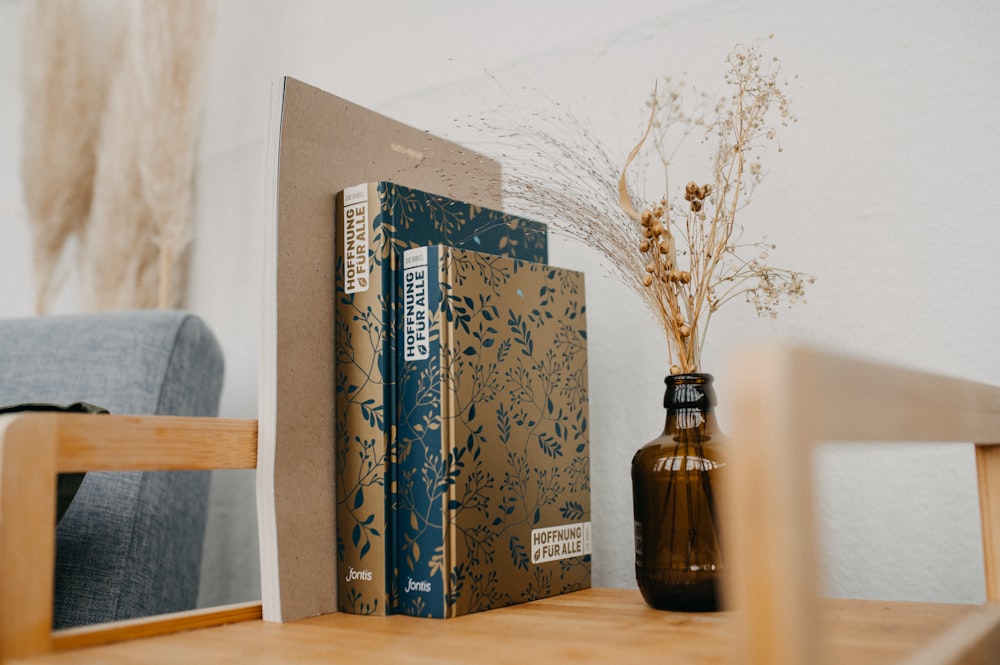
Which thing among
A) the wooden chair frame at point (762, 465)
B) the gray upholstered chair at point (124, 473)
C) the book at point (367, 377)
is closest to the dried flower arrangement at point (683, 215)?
the book at point (367, 377)

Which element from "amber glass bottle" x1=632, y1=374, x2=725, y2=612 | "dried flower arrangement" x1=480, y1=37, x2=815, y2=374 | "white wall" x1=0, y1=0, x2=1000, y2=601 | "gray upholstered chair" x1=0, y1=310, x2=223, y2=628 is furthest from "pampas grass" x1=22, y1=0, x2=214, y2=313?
"amber glass bottle" x1=632, y1=374, x2=725, y2=612

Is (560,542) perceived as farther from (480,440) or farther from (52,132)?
(52,132)

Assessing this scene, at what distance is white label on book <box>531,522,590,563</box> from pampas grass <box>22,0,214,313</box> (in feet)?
2.77

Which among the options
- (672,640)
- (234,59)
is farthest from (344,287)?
(234,59)

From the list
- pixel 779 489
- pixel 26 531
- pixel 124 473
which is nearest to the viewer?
pixel 779 489

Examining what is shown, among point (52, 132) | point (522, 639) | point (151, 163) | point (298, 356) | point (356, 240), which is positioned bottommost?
point (522, 639)

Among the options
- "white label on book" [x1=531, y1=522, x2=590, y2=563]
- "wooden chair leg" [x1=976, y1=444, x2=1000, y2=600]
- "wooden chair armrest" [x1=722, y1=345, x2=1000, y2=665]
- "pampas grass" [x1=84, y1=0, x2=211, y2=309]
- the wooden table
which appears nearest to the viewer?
"wooden chair armrest" [x1=722, y1=345, x2=1000, y2=665]

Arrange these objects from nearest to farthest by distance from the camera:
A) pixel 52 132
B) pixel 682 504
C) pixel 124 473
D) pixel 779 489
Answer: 1. pixel 779 489
2. pixel 682 504
3. pixel 124 473
4. pixel 52 132

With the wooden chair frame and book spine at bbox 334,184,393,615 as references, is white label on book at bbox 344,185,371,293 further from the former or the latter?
the wooden chair frame

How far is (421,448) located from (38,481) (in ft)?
0.93

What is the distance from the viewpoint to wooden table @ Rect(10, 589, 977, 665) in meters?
0.52

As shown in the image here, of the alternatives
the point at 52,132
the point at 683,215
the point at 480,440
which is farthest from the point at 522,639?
the point at 52,132

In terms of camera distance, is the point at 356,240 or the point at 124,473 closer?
the point at 356,240

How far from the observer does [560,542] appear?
0.80 meters
